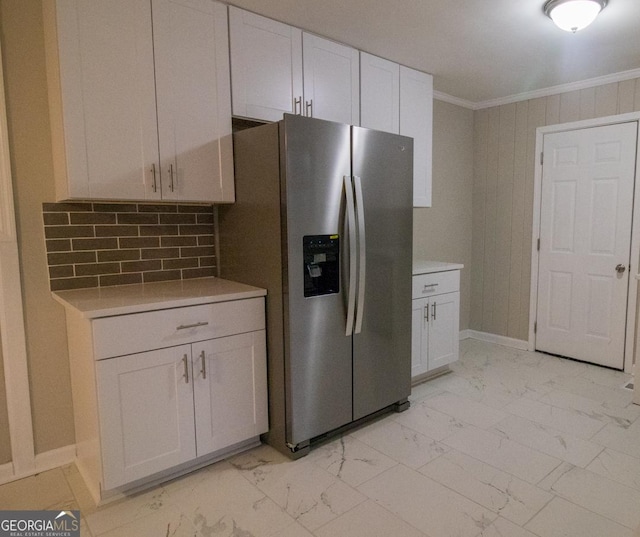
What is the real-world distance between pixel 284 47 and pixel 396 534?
2532mm

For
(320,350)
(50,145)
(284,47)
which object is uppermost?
(284,47)

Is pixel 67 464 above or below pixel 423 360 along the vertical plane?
below

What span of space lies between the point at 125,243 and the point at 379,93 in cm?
197

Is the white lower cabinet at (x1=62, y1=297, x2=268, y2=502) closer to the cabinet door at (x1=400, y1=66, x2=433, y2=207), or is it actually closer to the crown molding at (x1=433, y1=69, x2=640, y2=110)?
the cabinet door at (x1=400, y1=66, x2=433, y2=207)

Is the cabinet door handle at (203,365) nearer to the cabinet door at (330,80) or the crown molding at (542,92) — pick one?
the cabinet door at (330,80)

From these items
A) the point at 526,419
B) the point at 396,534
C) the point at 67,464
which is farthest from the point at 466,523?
the point at 67,464

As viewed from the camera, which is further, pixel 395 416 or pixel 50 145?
pixel 395 416

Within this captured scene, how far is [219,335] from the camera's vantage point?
85.8 inches

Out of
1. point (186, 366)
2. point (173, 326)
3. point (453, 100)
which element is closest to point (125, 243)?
point (173, 326)

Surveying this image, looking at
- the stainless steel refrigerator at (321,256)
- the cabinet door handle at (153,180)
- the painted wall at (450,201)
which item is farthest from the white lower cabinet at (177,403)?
the painted wall at (450,201)

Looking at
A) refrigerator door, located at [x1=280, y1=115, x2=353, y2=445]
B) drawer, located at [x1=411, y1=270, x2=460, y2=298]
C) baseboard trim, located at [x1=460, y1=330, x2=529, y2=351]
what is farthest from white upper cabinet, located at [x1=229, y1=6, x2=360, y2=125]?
baseboard trim, located at [x1=460, y1=330, x2=529, y2=351]

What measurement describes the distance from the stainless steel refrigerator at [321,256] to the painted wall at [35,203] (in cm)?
95

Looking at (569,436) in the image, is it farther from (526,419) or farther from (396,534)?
(396,534)

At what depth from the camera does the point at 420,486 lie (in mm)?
2072
